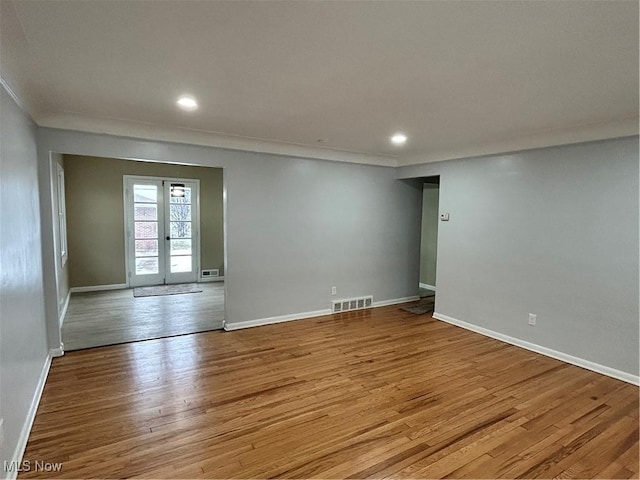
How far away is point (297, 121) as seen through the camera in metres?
3.59

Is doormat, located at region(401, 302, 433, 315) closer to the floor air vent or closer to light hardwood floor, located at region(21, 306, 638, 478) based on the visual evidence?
the floor air vent

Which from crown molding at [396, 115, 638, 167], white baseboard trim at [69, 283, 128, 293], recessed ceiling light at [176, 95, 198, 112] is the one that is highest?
recessed ceiling light at [176, 95, 198, 112]

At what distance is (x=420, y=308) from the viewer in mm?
5922

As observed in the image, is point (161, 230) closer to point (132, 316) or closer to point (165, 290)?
point (165, 290)

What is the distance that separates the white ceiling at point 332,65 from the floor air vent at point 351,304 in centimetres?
280

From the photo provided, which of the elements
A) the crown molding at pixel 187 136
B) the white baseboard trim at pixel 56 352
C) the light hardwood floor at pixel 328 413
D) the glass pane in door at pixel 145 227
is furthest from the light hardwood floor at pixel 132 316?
the crown molding at pixel 187 136

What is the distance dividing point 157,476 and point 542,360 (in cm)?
383

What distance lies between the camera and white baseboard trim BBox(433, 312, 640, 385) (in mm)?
3422

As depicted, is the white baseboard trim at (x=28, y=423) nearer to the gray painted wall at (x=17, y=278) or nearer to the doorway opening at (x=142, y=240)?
the gray painted wall at (x=17, y=278)

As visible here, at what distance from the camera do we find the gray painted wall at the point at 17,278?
200cm

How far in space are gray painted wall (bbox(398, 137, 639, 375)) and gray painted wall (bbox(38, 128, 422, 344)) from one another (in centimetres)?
107

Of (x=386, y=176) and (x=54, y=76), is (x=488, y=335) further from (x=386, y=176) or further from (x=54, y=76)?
(x=54, y=76)

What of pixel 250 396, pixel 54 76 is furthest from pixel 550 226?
pixel 54 76

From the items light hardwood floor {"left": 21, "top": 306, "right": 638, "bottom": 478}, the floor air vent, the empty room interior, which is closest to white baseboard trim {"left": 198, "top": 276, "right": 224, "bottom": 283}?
the empty room interior
